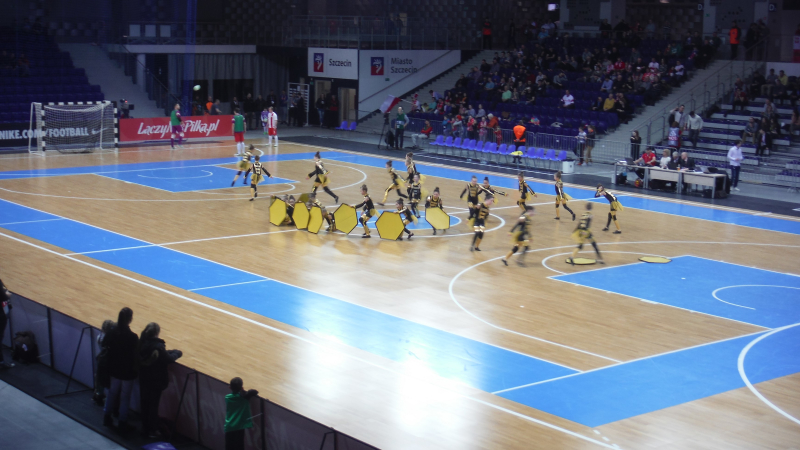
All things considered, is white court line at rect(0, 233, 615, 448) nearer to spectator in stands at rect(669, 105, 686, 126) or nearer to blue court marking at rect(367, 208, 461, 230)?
blue court marking at rect(367, 208, 461, 230)

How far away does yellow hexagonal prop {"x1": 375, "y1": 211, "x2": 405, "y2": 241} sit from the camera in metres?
25.7

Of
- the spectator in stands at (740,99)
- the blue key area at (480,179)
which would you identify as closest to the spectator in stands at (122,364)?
the blue key area at (480,179)

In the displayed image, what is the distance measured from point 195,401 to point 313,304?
24.0 feet

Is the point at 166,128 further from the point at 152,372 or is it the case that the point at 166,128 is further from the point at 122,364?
the point at 152,372

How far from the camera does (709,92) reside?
141 ft

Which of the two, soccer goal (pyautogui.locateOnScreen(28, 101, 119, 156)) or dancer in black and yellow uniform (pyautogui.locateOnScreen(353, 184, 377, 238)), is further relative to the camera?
soccer goal (pyautogui.locateOnScreen(28, 101, 119, 156))

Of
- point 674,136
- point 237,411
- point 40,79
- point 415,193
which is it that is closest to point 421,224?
point 415,193

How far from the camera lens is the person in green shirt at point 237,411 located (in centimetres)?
1109

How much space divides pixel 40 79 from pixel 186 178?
16.1m

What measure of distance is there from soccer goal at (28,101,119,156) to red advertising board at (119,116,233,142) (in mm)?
1004

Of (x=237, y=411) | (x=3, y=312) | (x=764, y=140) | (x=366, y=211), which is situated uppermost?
(x=764, y=140)

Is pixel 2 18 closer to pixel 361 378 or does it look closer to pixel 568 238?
pixel 568 238

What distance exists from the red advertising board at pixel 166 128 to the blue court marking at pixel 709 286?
30008mm

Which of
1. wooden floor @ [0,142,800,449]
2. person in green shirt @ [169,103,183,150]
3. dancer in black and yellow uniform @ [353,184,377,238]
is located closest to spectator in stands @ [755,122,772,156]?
wooden floor @ [0,142,800,449]
